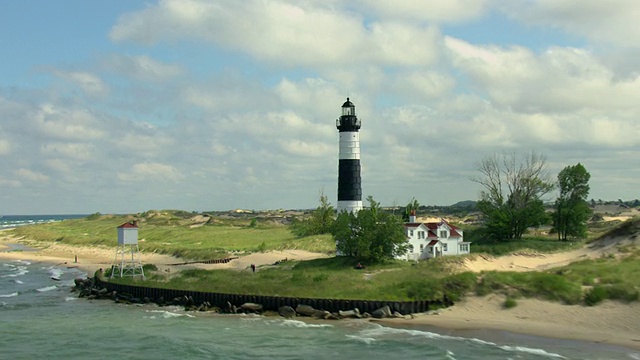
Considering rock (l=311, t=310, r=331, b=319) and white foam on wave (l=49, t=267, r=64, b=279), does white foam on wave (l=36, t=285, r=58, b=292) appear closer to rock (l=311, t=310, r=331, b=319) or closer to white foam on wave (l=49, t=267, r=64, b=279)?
white foam on wave (l=49, t=267, r=64, b=279)

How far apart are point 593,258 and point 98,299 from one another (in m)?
43.4

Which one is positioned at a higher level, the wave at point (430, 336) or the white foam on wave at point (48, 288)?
the wave at point (430, 336)

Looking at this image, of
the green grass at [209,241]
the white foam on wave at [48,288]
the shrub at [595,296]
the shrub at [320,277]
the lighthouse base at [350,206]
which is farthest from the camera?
the green grass at [209,241]

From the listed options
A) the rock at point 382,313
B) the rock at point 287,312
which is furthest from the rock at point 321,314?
the rock at point 382,313

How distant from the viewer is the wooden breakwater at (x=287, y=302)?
39781 millimetres

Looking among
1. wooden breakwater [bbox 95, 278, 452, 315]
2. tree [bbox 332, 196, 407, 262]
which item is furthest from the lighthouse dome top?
wooden breakwater [bbox 95, 278, 452, 315]

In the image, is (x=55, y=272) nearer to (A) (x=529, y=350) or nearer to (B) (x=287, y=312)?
(B) (x=287, y=312)

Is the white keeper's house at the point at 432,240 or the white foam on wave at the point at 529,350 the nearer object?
the white foam on wave at the point at 529,350

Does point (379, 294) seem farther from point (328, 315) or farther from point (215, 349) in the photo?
point (215, 349)

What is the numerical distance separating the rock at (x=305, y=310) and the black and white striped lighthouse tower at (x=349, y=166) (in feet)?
66.5

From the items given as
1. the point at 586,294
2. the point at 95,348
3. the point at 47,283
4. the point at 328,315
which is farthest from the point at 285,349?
the point at 47,283

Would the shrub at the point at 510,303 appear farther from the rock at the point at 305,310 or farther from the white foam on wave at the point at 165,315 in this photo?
the white foam on wave at the point at 165,315

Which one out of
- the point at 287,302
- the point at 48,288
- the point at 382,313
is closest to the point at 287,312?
the point at 287,302

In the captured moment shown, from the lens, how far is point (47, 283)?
65812 millimetres
